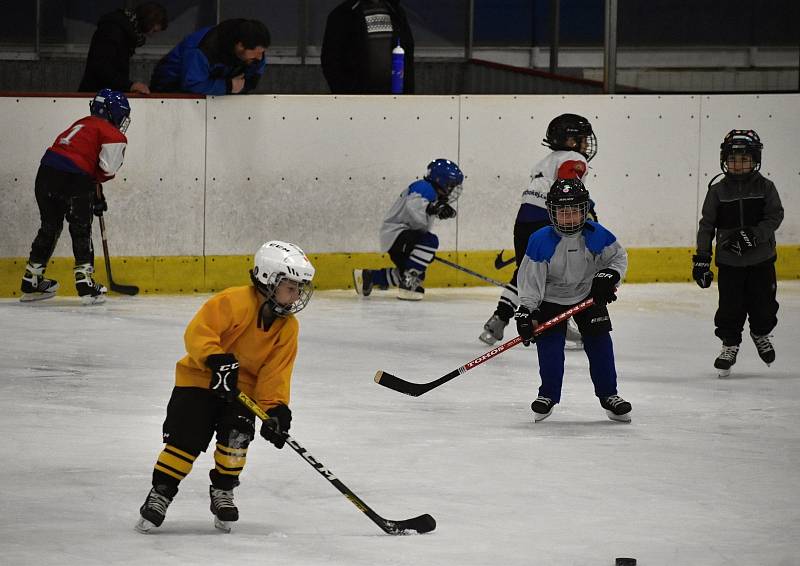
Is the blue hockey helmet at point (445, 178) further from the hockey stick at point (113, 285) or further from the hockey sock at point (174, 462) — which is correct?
the hockey sock at point (174, 462)

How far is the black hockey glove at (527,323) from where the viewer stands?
522cm

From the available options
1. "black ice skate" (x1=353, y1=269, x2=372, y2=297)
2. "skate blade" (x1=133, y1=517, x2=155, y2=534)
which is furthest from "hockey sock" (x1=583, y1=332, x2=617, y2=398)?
"black ice skate" (x1=353, y1=269, x2=372, y2=297)

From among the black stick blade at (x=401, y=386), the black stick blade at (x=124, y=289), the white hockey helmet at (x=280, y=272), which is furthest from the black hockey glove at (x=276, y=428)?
the black stick blade at (x=124, y=289)

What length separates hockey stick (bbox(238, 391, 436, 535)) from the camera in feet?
12.3

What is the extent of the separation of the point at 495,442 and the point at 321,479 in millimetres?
797

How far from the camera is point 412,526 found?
380cm

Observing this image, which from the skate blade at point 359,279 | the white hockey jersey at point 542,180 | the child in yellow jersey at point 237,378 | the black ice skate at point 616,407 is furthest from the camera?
the skate blade at point 359,279

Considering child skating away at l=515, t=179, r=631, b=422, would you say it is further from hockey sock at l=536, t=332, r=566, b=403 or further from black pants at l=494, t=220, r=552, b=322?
black pants at l=494, t=220, r=552, b=322

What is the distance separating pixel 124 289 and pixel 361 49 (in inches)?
82.8

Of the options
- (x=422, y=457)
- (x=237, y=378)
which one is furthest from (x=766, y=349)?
(x=237, y=378)

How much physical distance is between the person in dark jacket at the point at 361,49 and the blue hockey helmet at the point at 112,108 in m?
1.69

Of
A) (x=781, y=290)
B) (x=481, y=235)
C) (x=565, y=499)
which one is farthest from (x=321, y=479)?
(x=781, y=290)

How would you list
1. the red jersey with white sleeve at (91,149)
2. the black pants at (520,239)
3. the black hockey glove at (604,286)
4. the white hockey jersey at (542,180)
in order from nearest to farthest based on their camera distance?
the black hockey glove at (604,286)
the white hockey jersey at (542,180)
the black pants at (520,239)
the red jersey with white sleeve at (91,149)

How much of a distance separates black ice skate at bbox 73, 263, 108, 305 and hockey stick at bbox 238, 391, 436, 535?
4.22m
